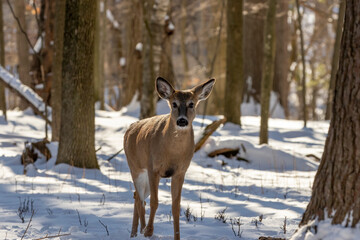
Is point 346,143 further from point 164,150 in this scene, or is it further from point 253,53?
point 253,53

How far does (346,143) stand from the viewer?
398 cm

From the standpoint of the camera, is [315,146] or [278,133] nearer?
[315,146]

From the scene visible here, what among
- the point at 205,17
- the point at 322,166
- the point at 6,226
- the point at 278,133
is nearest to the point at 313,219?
the point at 322,166

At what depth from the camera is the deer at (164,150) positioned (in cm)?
508

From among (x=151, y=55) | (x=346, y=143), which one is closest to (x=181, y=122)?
(x=346, y=143)

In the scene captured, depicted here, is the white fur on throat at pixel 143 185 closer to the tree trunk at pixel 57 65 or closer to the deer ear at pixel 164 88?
the deer ear at pixel 164 88

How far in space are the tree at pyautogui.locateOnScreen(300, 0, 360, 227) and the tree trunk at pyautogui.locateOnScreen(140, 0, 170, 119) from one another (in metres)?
10.7

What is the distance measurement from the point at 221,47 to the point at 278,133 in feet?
25.8

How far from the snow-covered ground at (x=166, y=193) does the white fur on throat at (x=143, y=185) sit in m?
0.44

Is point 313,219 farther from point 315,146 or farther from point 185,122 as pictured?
point 315,146

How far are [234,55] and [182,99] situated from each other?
10188 millimetres

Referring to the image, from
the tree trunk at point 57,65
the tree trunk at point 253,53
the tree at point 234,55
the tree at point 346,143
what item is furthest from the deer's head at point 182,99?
the tree trunk at point 253,53

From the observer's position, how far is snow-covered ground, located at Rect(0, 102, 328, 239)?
5.49 meters

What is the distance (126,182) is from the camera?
8883 millimetres
